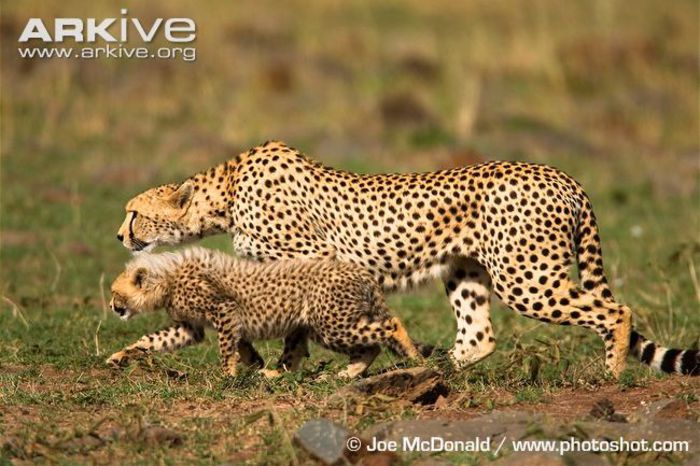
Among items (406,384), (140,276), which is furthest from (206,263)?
(406,384)

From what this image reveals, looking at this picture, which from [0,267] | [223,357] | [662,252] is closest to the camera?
[223,357]

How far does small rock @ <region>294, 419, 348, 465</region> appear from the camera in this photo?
494cm

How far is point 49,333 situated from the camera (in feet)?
25.0

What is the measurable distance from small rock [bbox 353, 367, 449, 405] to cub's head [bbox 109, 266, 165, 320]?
138 centimetres

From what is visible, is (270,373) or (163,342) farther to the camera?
(163,342)

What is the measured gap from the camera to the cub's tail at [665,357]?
633 centimetres

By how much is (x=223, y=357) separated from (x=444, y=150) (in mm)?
7716

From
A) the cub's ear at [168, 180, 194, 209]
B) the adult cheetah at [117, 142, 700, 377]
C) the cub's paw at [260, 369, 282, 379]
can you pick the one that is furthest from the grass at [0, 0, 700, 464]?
the cub's ear at [168, 180, 194, 209]

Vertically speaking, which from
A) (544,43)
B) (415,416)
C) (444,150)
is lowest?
(415,416)

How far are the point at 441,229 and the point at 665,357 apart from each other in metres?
1.21

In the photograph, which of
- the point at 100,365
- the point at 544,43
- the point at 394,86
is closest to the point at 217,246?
the point at 100,365

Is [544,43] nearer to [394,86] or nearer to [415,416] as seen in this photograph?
[394,86]

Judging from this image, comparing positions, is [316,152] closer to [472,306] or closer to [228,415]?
[472,306]

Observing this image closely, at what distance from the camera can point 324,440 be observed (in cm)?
501
